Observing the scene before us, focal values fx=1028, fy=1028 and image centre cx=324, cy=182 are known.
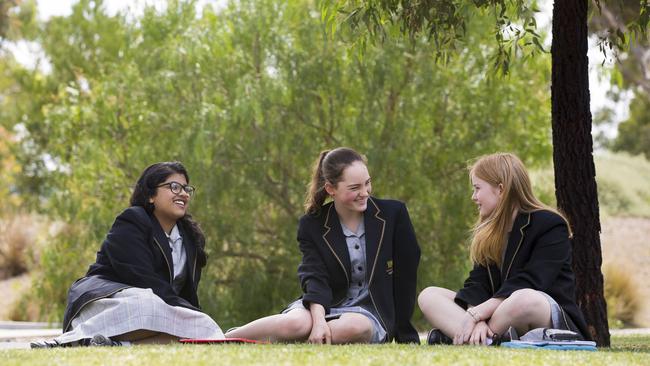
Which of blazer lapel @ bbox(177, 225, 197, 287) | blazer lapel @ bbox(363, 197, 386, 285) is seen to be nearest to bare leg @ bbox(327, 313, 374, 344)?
blazer lapel @ bbox(363, 197, 386, 285)

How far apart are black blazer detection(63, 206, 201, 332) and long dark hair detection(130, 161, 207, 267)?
0.49ft

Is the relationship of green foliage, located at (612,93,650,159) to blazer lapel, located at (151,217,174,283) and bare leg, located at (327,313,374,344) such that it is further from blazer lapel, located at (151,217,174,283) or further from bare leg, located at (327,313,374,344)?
bare leg, located at (327,313,374,344)

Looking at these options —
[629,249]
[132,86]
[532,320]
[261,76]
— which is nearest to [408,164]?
[261,76]

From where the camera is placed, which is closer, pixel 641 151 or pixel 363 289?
pixel 363 289

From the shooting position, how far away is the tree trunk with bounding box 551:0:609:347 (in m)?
7.36

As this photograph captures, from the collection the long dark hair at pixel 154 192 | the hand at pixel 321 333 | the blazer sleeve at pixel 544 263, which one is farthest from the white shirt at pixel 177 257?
the blazer sleeve at pixel 544 263

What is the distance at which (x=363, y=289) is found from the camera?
645 centimetres

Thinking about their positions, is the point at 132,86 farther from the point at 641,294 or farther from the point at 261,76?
the point at 641,294

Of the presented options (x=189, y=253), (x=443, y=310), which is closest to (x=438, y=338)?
(x=443, y=310)

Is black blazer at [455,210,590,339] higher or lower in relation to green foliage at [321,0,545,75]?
lower

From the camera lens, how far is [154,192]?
22.8 ft

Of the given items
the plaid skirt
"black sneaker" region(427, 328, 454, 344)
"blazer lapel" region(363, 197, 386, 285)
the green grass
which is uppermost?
"blazer lapel" region(363, 197, 386, 285)

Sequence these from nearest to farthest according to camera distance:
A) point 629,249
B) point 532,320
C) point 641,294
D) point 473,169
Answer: point 532,320, point 473,169, point 641,294, point 629,249

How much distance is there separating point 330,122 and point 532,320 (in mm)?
7631
